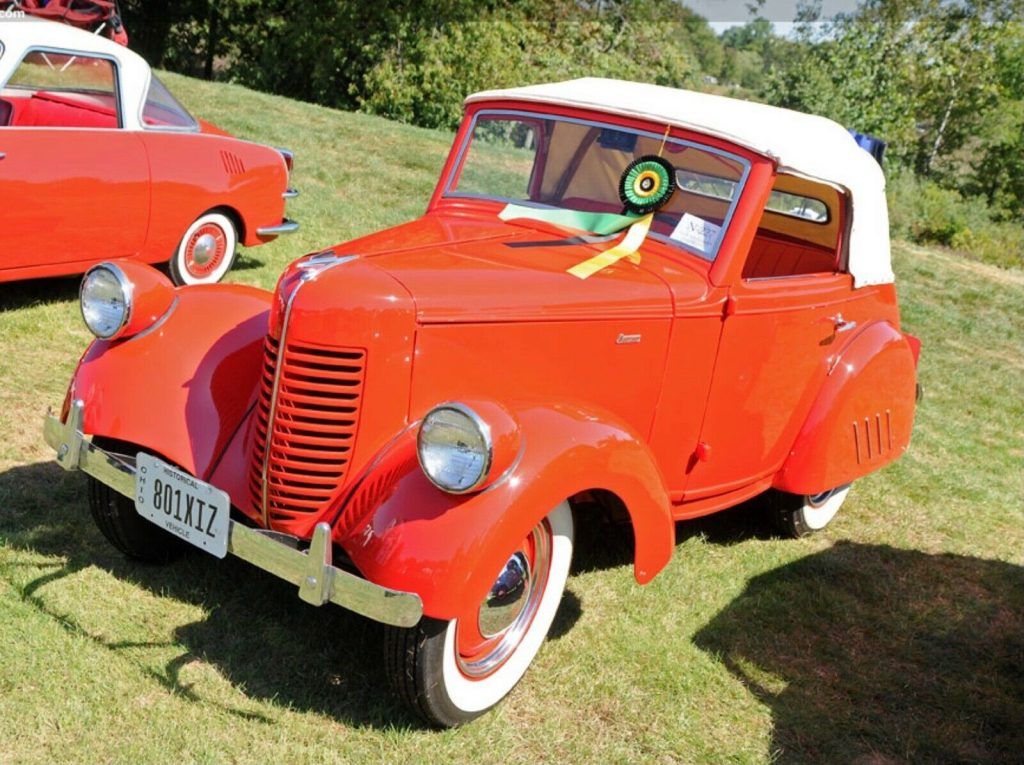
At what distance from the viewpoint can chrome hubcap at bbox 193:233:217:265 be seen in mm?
6898

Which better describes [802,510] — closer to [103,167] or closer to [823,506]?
[823,506]

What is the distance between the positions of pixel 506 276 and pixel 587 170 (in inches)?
36.9

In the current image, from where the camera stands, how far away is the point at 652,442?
12.4 feet

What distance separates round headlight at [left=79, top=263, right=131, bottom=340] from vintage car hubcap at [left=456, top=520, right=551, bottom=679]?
158 centimetres

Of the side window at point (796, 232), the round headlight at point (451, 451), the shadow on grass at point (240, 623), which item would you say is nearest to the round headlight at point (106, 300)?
the shadow on grass at point (240, 623)

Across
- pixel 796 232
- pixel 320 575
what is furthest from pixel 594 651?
pixel 796 232

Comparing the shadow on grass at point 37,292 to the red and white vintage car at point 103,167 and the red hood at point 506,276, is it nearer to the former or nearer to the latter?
the red and white vintage car at point 103,167

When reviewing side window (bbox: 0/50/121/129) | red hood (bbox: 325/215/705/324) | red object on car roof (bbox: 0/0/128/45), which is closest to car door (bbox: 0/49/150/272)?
side window (bbox: 0/50/121/129)

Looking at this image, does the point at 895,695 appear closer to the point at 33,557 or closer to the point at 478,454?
the point at 478,454

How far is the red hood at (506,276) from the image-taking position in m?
3.18

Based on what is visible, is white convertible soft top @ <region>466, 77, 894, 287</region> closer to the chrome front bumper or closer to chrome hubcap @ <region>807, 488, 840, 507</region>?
chrome hubcap @ <region>807, 488, 840, 507</region>

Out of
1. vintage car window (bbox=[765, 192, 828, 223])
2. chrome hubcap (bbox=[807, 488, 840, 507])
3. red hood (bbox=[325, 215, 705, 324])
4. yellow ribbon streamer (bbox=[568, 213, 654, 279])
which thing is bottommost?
chrome hubcap (bbox=[807, 488, 840, 507])

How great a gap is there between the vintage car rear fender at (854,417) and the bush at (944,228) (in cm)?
1168

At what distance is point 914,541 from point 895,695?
155 centimetres
